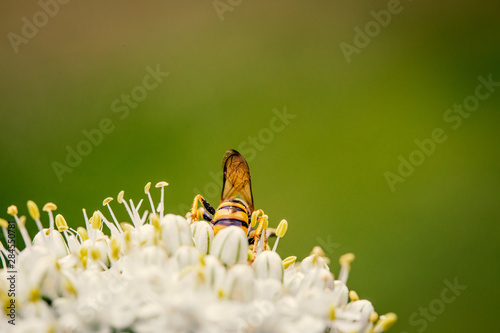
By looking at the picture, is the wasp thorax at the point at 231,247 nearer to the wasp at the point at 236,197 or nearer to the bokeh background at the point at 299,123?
the wasp at the point at 236,197

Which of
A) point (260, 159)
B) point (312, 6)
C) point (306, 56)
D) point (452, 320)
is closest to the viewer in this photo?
point (452, 320)

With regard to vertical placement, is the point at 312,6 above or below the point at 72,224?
above

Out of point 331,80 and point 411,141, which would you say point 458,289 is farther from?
point 331,80

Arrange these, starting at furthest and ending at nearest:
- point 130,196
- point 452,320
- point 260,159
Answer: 1. point 260,159
2. point 130,196
3. point 452,320

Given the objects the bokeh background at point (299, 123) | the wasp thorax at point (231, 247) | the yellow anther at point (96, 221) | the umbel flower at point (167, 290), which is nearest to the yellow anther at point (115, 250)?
the umbel flower at point (167, 290)

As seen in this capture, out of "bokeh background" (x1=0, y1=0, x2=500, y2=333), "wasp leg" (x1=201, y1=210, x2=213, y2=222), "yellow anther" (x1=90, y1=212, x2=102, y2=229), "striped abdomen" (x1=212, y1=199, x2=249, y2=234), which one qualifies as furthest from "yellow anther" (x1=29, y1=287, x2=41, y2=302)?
"bokeh background" (x1=0, y1=0, x2=500, y2=333)

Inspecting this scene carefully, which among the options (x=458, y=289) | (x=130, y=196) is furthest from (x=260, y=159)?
(x=458, y=289)
